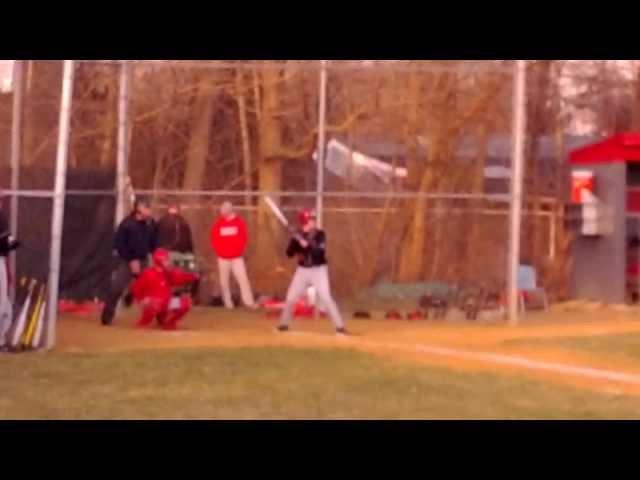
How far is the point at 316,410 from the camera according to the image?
10852 millimetres

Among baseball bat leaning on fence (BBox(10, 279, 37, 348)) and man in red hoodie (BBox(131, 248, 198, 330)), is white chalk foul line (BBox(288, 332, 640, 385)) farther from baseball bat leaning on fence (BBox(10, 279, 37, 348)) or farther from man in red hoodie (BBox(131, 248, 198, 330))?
baseball bat leaning on fence (BBox(10, 279, 37, 348))

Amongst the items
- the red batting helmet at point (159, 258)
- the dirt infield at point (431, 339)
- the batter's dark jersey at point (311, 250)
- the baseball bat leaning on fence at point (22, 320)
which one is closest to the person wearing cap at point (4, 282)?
the baseball bat leaning on fence at point (22, 320)

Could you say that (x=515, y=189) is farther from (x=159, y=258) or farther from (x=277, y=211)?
(x=159, y=258)

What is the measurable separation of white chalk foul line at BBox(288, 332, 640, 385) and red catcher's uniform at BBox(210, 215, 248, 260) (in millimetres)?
5379

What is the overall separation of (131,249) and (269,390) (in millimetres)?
6406

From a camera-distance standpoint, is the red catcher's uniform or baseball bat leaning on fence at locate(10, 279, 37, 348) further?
the red catcher's uniform

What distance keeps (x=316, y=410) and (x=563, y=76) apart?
21321 mm

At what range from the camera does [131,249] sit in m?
17.8

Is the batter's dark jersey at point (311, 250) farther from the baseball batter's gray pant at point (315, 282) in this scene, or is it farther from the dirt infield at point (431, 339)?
the dirt infield at point (431, 339)

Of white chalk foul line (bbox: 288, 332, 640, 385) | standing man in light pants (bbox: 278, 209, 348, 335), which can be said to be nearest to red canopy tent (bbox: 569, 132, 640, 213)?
standing man in light pants (bbox: 278, 209, 348, 335)

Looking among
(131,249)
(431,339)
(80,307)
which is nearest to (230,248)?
(80,307)

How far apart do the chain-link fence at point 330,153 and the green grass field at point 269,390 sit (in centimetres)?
858

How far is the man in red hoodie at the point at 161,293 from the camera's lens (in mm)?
17344

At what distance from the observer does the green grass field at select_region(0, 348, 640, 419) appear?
10.8m
